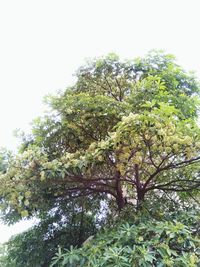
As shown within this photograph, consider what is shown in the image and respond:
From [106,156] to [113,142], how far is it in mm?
298

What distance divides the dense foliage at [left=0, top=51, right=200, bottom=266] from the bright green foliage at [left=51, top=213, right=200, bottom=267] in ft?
0.09

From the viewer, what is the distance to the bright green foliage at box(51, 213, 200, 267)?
A: 233 cm

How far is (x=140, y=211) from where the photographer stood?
10.6 ft

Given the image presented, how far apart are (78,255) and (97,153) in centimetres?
94

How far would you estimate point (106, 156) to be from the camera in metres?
3.05

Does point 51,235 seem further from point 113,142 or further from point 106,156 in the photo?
point 113,142

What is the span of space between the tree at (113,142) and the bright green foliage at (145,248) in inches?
27.1

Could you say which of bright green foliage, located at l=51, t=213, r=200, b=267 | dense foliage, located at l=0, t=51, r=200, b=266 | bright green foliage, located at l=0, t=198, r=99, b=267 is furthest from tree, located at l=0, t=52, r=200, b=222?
bright green foliage, located at l=51, t=213, r=200, b=267

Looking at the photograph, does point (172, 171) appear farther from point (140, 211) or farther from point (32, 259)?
point (32, 259)

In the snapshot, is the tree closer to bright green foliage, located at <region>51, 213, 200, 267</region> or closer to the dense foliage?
the dense foliage

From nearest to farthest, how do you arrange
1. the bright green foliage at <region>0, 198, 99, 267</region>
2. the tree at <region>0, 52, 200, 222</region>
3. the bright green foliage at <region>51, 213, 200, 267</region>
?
the bright green foliage at <region>51, 213, 200, 267</region>, the tree at <region>0, 52, 200, 222</region>, the bright green foliage at <region>0, 198, 99, 267</region>

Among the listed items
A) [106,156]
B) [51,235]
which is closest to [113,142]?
[106,156]

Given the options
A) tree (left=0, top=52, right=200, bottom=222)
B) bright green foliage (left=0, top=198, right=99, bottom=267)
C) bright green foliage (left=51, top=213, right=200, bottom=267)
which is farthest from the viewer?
bright green foliage (left=0, top=198, right=99, bottom=267)

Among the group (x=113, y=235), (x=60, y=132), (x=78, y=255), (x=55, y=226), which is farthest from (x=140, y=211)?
(x=55, y=226)
